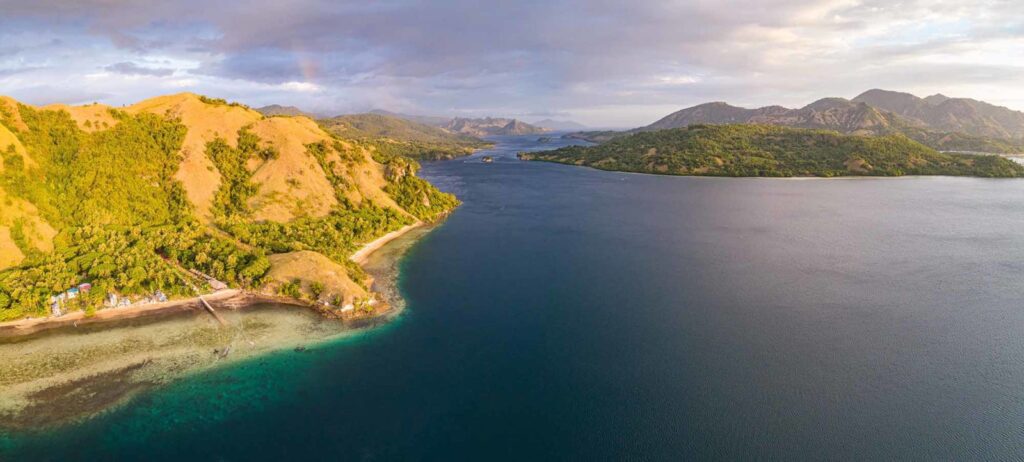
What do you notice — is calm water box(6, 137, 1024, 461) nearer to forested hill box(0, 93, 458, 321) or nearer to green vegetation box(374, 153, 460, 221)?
forested hill box(0, 93, 458, 321)

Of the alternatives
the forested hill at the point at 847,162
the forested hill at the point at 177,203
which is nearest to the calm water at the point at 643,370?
the forested hill at the point at 177,203

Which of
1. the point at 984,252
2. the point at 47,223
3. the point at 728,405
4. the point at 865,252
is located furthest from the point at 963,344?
the point at 47,223

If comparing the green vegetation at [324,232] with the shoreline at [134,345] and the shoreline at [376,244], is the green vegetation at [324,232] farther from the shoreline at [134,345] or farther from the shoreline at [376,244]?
the shoreline at [134,345]

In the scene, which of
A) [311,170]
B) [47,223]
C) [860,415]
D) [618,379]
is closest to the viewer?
[860,415]

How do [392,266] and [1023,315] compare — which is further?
[392,266]

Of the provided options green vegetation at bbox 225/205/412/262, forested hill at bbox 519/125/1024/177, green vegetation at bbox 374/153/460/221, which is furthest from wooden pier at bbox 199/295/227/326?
forested hill at bbox 519/125/1024/177

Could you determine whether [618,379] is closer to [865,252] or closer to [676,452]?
[676,452]
